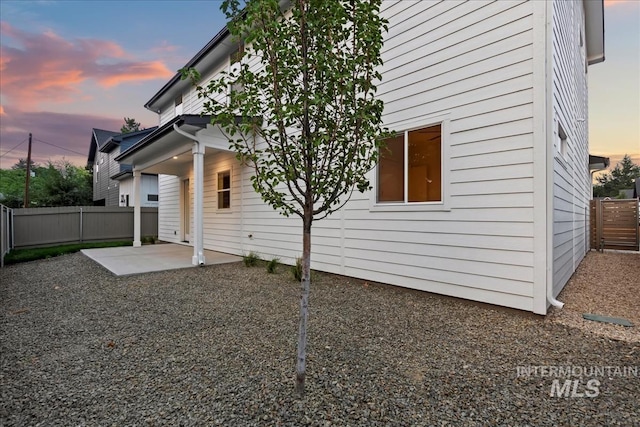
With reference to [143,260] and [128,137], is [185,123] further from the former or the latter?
[128,137]

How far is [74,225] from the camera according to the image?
11.4 m

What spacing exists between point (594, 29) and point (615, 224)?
625cm

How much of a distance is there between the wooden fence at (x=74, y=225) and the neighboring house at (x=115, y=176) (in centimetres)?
350

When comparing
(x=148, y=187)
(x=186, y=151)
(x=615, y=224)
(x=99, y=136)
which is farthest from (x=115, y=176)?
(x=615, y=224)

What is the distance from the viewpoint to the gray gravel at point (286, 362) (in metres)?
1.86

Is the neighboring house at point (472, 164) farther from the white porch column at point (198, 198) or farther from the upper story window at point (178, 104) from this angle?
the upper story window at point (178, 104)

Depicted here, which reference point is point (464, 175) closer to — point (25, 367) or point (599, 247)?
point (25, 367)

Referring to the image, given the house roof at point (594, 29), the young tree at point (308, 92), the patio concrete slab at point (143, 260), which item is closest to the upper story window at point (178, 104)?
the patio concrete slab at point (143, 260)

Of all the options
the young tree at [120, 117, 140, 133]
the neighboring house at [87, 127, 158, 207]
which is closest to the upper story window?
the neighboring house at [87, 127, 158, 207]

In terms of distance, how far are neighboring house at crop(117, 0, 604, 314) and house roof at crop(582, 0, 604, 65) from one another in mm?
3483

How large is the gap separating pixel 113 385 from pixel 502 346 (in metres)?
3.41

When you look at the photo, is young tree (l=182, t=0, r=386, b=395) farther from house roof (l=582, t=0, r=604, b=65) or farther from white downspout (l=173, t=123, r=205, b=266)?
house roof (l=582, t=0, r=604, b=65)

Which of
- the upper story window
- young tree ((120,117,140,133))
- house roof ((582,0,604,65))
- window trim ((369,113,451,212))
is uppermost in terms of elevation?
young tree ((120,117,140,133))

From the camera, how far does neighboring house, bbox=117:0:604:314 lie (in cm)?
353
